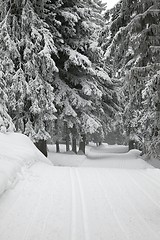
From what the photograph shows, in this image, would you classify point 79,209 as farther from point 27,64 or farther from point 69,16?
point 69,16

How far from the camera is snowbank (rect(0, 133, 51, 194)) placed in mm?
5504

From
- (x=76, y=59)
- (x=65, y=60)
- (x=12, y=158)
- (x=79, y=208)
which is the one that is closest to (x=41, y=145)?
(x=76, y=59)

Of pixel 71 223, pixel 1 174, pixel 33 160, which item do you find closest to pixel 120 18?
pixel 33 160

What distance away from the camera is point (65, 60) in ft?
47.7

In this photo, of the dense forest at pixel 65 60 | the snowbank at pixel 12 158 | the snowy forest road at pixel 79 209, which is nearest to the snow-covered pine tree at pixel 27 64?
the dense forest at pixel 65 60

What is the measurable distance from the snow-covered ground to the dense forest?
4.26 feet

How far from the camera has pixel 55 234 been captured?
3.65 meters

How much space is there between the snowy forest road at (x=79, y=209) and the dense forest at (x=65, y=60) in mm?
1305

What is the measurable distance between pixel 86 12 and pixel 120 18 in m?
6.67

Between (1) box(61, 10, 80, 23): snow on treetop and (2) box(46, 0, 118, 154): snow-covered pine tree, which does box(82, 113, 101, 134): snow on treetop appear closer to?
(2) box(46, 0, 118, 154): snow-covered pine tree

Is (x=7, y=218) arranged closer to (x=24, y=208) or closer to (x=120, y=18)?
(x=24, y=208)

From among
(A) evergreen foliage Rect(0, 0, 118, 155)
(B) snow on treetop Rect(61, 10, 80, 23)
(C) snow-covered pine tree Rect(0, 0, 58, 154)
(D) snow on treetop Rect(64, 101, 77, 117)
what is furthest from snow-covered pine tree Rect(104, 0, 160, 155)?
(D) snow on treetop Rect(64, 101, 77, 117)

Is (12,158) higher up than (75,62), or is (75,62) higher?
(75,62)

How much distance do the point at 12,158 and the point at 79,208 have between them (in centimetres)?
311
